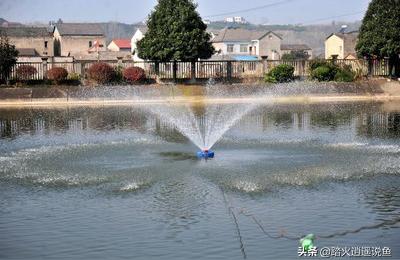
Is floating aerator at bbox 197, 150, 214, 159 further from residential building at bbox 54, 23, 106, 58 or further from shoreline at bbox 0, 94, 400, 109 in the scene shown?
residential building at bbox 54, 23, 106, 58

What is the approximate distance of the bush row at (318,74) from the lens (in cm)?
5125

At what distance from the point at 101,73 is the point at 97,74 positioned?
29cm

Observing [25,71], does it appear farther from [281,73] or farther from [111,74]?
[281,73]

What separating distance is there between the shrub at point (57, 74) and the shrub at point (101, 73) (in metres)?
1.81

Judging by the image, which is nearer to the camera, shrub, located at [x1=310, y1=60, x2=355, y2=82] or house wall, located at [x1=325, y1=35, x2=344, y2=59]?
shrub, located at [x1=310, y1=60, x2=355, y2=82]

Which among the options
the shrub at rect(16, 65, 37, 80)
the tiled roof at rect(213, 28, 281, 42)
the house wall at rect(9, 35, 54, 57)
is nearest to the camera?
the shrub at rect(16, 65, 37, 80)

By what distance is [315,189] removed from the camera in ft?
57.5

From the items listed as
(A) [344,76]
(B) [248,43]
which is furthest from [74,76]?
(B) [248,43]

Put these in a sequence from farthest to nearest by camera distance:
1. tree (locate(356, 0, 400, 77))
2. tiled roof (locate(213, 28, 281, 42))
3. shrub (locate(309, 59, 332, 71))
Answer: tiled roof (locate(213, 28, 281, 42)) → shrub (locate(309, 59, 332, 71)) → tree (locate(356, 0, 400, 77))

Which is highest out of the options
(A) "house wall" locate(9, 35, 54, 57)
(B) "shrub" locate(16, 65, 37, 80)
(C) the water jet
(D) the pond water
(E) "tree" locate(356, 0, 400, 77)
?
(A) "house wall" locate(9, 35, 54, 57)

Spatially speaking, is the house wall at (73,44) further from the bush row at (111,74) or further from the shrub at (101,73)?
the shrub at (101,73)

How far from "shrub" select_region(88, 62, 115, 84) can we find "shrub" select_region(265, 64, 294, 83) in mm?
11487

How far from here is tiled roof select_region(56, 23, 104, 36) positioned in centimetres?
11531

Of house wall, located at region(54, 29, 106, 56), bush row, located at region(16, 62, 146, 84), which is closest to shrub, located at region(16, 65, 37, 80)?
bush row, located at region(16, 62, 146, 84)
